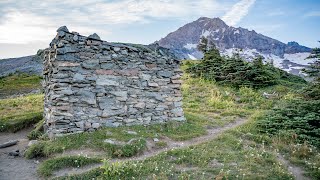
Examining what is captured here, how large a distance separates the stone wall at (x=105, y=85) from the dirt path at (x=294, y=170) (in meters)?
5.30

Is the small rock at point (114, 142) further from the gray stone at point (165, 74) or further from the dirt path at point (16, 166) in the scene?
the gray stone at point (165, 74)

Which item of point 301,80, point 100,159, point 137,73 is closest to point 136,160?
point 100,159

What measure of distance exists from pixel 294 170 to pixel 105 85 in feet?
25.2

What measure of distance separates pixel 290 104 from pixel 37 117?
13.4 metres

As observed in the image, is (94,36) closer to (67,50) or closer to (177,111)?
(67,50)

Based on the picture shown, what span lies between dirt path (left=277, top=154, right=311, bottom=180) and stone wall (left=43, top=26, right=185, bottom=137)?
5.30m

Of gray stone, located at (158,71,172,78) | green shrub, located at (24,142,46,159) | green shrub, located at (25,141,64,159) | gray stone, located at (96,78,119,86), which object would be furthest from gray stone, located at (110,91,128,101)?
green shrub, located at (24,142,46,159)

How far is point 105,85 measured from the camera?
1209 cm

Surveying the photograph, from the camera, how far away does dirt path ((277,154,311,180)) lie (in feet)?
28.3

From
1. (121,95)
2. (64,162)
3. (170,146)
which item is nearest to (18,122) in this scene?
(121,95)

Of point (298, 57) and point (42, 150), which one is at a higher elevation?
point (298, 57)

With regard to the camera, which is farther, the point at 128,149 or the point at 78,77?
the point at 78,77

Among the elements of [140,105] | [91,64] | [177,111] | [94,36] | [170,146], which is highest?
[94,36]

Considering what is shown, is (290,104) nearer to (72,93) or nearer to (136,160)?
(136,160)
